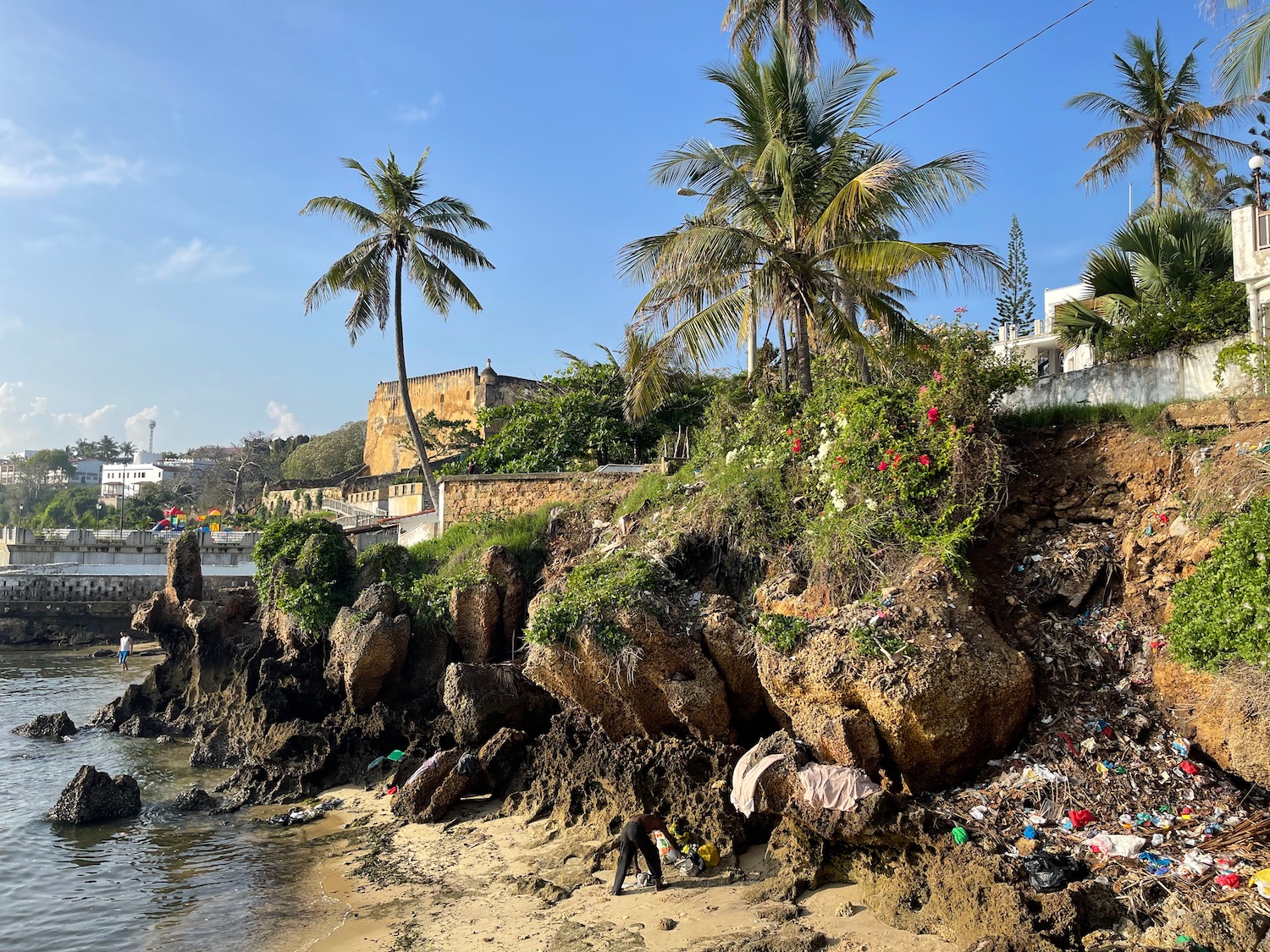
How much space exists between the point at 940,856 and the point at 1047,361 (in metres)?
17.2

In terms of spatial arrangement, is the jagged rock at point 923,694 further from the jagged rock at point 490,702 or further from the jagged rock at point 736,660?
the jagged rock at point 490,702

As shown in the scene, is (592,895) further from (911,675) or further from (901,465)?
(901,465)

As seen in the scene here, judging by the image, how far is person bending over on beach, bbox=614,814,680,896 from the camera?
8438mm

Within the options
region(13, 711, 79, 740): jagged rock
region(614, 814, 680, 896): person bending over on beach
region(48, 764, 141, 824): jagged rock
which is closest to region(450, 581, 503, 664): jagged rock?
region(48, 764, 141, 824): jagged rock

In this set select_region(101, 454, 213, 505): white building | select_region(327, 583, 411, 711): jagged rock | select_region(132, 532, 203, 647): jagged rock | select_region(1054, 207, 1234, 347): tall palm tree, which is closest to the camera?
select_region(327, 583, 411, 711): jagged rock

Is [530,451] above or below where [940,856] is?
above

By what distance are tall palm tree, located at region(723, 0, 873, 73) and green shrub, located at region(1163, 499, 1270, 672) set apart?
14.5 meters

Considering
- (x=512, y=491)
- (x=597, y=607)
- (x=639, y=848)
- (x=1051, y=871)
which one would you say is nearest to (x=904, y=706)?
(x=1051, y=871)

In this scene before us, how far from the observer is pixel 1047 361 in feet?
71.2

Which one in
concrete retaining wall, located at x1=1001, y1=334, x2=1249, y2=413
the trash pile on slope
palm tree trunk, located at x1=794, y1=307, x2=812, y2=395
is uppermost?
palm tree trunk, located at x1=794, y1=307, x2=812, y2=395

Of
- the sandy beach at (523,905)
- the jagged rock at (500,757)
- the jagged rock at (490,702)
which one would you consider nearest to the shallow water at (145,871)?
the sandy beach at (523,905)

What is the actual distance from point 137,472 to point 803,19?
104 metres

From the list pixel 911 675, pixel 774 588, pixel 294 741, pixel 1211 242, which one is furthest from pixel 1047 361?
pixel 294 741

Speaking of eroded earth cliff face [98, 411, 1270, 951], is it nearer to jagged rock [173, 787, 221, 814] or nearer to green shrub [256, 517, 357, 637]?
jagged rock [173, 787, 221, 814]
